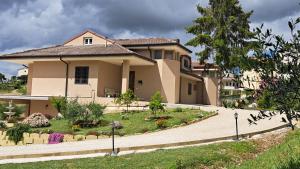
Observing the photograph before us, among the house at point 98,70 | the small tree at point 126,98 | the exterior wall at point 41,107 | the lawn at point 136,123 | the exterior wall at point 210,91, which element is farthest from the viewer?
the exterior wall at point 210,91

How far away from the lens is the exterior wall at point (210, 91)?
40.2m

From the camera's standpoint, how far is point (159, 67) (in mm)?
32594

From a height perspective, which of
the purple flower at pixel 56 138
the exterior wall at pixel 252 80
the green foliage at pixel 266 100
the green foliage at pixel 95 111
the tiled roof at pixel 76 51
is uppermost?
the tiled roof at pixel 76 51

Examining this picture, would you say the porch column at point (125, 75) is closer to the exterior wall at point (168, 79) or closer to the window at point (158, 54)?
the exterior wall at point (168, 79)

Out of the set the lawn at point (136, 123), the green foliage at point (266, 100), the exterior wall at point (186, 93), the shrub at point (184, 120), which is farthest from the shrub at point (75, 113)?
the exterior wall at point (186, 93)

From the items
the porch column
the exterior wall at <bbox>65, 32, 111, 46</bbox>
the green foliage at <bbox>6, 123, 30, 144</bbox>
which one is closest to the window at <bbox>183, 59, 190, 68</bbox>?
the exterior wall at <bbox>65, 32, 111, 46</bbox>

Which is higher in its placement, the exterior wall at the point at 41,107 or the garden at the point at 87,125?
the exterior wall at the point at 41,107

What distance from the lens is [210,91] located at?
40906 millimetres

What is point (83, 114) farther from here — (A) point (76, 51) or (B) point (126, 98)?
(A) point (76, 51)

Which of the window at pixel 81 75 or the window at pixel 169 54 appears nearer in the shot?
the window at pixel 81 75

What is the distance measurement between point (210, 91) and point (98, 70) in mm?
14910

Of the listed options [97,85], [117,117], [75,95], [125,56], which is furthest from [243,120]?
[75,95]

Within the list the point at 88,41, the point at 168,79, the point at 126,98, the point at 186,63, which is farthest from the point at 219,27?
the point at 126,98

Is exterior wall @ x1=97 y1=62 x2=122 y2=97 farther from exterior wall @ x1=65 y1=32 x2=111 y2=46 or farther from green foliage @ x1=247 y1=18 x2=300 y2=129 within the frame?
green foliage @ x1=247 y1=18 x2=300 y2=129
